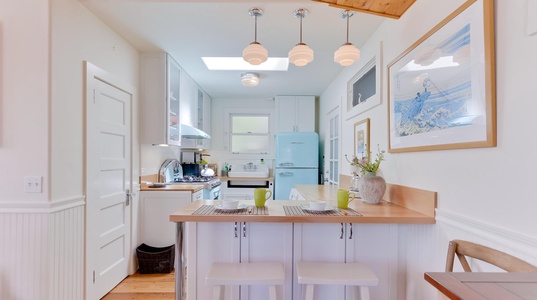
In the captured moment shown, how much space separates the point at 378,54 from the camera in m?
2.31

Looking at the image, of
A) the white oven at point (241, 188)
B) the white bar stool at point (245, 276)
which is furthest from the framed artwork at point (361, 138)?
the white oven at point (241, 188)

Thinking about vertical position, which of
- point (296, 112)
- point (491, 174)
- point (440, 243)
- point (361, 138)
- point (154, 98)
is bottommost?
point (440, 243)

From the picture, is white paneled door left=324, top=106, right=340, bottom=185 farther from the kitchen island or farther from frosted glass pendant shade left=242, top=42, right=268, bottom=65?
frosted glass pendant shade left=242, top=42, right=268, bottom=65

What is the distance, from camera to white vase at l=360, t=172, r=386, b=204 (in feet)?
6.47

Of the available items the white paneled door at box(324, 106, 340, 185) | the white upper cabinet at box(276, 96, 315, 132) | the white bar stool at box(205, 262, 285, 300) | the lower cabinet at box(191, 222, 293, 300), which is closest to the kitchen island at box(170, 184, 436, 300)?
the lower cabinet at box(191, 222, 293, 300)

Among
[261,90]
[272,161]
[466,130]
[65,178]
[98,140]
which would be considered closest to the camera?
[466,130]

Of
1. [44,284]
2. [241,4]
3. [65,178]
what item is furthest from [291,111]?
[44,284]

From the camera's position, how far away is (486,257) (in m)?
1.09

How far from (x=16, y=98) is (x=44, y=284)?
1.18m

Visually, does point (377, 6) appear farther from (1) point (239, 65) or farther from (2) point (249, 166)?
(2) point (249, 166)

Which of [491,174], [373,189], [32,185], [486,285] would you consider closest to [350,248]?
[373,189]

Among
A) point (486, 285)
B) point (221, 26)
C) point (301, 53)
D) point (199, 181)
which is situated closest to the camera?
point (486, 285)

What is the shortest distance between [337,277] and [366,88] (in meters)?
1.87

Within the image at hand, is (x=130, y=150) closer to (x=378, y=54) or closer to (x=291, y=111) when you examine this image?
(x=378, y=54)
